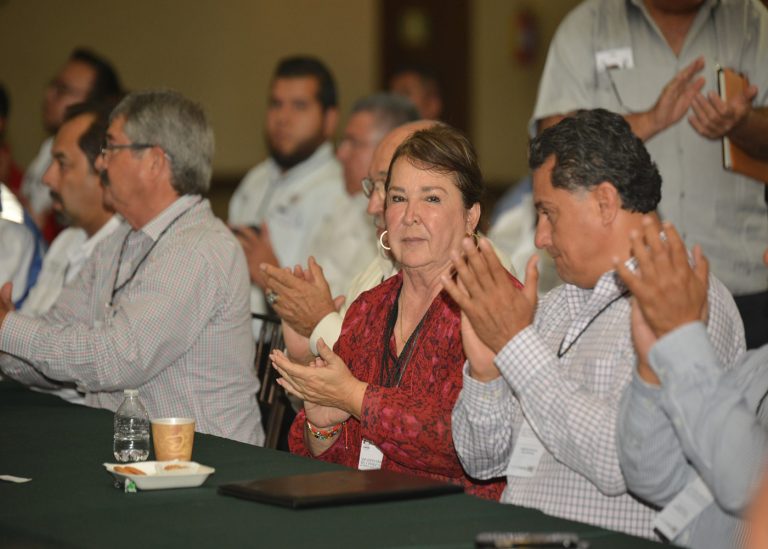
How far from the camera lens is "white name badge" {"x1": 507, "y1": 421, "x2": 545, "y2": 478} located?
239 centimetres

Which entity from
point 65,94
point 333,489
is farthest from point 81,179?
point 333,489

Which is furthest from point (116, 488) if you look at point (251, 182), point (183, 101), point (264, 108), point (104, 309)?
point (264, 108)

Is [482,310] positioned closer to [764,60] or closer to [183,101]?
[183,101]

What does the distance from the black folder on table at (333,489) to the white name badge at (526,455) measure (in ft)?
1.01

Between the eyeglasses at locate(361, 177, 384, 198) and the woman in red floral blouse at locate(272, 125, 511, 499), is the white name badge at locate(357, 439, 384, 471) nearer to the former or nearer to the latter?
the woman in red floral blouse at locate(272, 125, 511, 499)

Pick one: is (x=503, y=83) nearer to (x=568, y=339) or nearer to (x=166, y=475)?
(x=568, y=339)

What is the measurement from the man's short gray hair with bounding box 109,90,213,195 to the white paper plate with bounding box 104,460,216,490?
158 centimetres

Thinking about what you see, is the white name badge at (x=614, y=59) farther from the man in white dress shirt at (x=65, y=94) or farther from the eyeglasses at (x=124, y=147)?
the man in white dress shirt at (x=65, y=94)

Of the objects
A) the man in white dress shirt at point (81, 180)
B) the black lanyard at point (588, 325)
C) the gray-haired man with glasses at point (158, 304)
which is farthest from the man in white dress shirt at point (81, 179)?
the black lanyard at point (588, 325)

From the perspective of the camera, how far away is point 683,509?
2.06 meters

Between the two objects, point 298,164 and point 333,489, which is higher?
point 333,489

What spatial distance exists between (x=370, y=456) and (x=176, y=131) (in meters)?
1.42

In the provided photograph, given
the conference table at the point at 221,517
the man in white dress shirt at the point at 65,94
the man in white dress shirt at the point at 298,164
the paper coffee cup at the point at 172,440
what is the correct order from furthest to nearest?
the man in white dress shirt at the point at 65,94 → the man in white dress shirt at the point at 298,164 → the paper coffee cup at the point at 172,440 → the conference table at the point at 221,517

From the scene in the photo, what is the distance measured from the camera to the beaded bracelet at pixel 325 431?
2.83 meters
